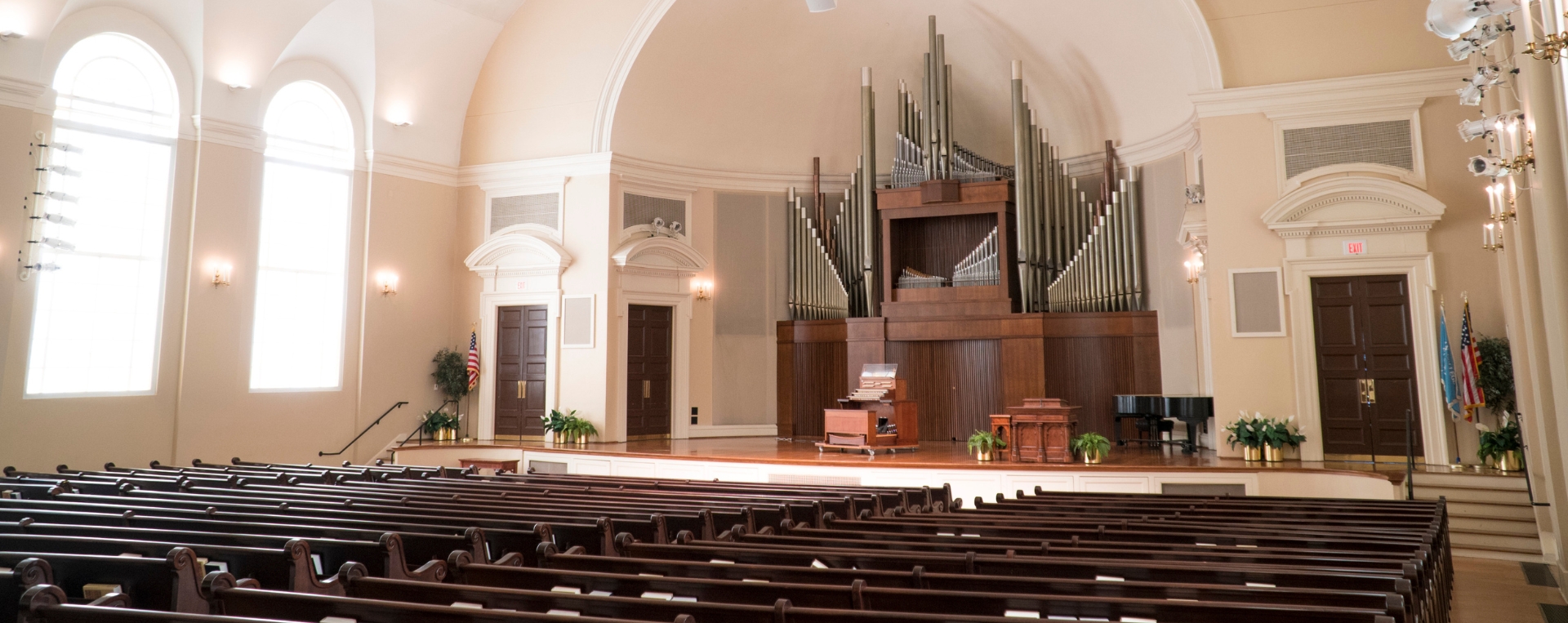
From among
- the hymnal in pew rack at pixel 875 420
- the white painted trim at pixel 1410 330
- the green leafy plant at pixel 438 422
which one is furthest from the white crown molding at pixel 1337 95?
the green leafy plant at pixel 438 422

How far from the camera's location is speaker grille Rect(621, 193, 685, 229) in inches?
540

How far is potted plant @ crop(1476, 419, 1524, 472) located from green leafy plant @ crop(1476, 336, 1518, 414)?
189mm

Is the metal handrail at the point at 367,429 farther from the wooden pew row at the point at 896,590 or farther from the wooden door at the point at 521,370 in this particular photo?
the wooden pew row at the point at 896,590

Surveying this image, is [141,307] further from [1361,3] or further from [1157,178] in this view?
[1361,3]

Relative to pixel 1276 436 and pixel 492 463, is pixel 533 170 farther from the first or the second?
pixel 1276 436

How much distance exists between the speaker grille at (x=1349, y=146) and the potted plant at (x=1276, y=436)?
278 cm

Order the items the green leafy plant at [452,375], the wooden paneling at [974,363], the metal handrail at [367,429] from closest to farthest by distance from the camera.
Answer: the metal handrail at [367,429] → the wooden paneling at [974,363] → the green leafy plant at [452,375]

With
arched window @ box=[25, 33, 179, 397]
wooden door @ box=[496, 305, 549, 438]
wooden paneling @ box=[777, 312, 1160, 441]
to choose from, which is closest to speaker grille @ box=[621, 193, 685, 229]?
wooden door @ box=[496, 305, 549, 438]

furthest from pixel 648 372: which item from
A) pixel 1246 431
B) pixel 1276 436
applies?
pixel 1276 436

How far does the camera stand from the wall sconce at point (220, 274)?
37.0 feet

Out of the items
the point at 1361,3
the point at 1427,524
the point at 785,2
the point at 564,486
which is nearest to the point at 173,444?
the point at 564,486

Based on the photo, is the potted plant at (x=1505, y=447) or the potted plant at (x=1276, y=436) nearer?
the potted plant at (x=1505, y=447)

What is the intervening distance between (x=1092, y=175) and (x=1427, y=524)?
9.79 m

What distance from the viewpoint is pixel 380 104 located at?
1327 cm
